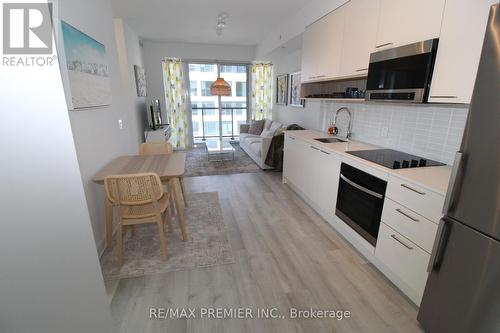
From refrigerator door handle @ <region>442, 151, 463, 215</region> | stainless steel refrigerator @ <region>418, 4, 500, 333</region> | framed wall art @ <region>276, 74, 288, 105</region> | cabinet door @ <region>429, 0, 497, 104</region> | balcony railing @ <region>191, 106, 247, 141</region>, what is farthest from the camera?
balcony railing @ <region>191, 106, 247, 141</region>

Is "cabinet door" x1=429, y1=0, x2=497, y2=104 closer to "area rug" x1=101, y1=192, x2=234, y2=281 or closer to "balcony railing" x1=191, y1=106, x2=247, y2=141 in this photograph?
"area rug" x1=101, y1=192, x2=234, y2=281

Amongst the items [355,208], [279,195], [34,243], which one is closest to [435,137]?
[355,208]

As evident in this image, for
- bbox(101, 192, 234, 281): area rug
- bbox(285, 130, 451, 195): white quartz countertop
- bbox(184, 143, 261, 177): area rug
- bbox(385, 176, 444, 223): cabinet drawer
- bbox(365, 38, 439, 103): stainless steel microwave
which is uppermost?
bbox(365, 38, 439, 103): stainless steel microwave

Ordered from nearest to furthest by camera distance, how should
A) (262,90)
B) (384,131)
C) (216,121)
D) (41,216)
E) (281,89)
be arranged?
(41,216) → (384,131) → (281,89) → (262,90) → (216,121)

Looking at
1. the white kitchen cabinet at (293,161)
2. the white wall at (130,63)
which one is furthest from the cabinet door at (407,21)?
the white wall at (130,63)

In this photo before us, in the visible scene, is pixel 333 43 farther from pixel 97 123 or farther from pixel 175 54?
pixel 175 54

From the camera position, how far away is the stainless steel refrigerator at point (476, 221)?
41.1 inches

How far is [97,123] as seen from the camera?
2.30 metres

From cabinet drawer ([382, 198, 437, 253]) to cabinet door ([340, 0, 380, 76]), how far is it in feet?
4.42

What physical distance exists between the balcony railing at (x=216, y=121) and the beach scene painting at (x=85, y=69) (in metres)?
4.85

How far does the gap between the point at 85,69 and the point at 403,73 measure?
2688 millimetres

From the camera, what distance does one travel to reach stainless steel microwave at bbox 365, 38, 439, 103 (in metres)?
1.72

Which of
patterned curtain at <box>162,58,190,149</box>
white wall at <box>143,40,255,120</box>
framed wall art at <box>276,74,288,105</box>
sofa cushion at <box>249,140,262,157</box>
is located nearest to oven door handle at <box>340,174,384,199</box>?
sofa cushion at <box>249,140,262,157</box>

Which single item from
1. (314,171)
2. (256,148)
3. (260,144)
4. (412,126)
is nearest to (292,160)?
(314,171)
